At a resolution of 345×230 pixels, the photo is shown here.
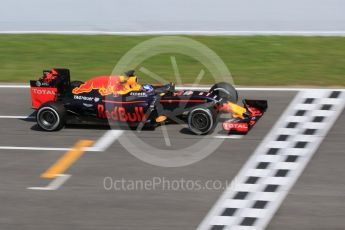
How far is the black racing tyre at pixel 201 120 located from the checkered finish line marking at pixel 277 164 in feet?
3.29

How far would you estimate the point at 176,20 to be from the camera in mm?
19141

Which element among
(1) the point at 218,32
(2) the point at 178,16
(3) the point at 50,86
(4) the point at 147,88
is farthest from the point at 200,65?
(3) the point at 50,86

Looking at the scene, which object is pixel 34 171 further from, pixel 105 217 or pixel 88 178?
pixel 105 217

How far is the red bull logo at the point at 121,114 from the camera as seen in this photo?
513 inches

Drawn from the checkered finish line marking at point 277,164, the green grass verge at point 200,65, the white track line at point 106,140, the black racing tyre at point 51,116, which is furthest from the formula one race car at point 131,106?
the green grass verge at point 200,65

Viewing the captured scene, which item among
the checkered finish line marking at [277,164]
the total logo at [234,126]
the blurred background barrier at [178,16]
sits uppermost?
the blurred background barrier at [178,16]

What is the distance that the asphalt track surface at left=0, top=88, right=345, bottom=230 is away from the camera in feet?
31.8

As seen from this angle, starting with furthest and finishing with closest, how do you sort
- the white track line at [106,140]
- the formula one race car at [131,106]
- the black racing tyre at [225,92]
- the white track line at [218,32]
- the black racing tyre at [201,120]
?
the white track line at [218,32], the black racing tyre at [225,92], the formula one race car at [131,106], the black racing tyre at [201,120], the white track line at [106,140]

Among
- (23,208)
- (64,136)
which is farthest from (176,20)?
(23,208)

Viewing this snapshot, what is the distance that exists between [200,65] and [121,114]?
190 inches

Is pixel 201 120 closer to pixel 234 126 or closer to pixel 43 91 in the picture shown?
pixel 234 126

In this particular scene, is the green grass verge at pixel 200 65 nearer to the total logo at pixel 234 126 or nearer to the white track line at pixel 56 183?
the total logo at pixel 234 126

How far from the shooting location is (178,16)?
1912 cm

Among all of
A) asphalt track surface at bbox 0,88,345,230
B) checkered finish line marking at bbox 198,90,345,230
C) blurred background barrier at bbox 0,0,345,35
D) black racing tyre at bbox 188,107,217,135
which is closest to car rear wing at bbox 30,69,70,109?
asphalt track surface at bbox 0,88,345,230
